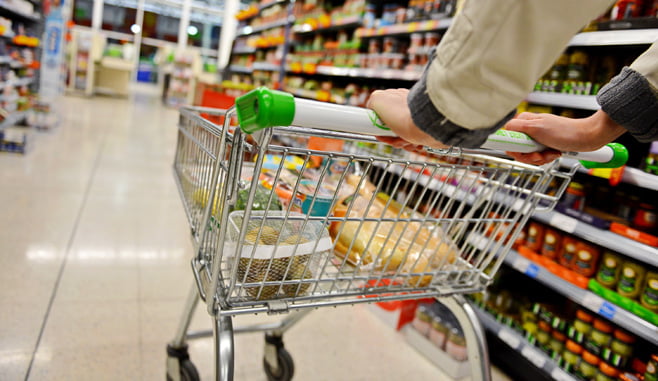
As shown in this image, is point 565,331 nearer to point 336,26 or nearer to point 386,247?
point 386,247

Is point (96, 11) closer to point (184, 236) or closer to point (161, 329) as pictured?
point (184, 236)

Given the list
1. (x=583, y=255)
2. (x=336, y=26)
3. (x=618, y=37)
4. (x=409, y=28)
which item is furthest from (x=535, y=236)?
(x=336, y=26)

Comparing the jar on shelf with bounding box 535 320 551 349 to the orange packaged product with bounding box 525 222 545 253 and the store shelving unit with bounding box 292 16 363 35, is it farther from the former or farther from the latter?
the store shelving unit with bounding box 292 16 363 35

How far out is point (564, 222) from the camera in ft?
5.69

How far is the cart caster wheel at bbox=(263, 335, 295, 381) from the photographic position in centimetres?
154

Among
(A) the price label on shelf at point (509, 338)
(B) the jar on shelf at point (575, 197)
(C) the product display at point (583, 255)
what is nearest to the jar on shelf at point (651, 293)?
(C) the product display at point (583, 255)

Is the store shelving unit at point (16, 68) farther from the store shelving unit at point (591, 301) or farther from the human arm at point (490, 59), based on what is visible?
the human arm at point (490, 59)

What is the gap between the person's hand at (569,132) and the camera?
2.54ft

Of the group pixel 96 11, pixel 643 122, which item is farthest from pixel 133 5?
pixel 643 122

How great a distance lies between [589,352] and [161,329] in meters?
1.64

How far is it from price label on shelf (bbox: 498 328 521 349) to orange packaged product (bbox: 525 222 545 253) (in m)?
0.37

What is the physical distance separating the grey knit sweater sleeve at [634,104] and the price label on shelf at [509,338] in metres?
1.34

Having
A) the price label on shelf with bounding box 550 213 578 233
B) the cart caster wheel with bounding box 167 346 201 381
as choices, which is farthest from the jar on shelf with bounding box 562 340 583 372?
the cart caster wheel with bounding box 167 346 201 381

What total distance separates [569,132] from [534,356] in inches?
52.7
